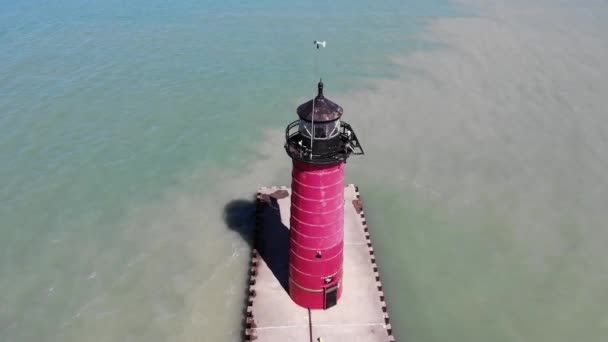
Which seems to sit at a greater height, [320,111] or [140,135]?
[320,111]

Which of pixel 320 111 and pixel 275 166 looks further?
pixel 275 166

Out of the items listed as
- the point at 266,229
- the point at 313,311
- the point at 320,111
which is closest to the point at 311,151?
the point at 320,111

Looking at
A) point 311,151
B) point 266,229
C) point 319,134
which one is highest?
point 319,134

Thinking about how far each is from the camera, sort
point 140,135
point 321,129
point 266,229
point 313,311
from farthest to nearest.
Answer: point 140,135, point 266,229, point 313,311, point 321,129

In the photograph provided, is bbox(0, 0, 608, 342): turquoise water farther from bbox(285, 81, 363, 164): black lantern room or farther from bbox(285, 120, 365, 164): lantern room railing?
bbox(285, 81, 363, 164): black lantern room

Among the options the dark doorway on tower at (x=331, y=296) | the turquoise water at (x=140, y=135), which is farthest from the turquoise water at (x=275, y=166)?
the dark doorway on tower at (x=331, y=296)

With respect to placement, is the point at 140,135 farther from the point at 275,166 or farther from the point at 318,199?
the point at 318,199

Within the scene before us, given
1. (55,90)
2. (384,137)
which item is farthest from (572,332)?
(55,90)

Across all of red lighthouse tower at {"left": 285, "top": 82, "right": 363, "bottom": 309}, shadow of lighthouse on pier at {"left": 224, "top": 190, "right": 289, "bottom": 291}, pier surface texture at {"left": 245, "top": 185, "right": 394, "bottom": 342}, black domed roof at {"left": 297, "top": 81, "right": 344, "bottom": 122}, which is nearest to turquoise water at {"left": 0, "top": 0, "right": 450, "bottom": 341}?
shadow of lighthouse on pier at {"left": 224, "top": 190, "right": 289, "bottom": 291}
